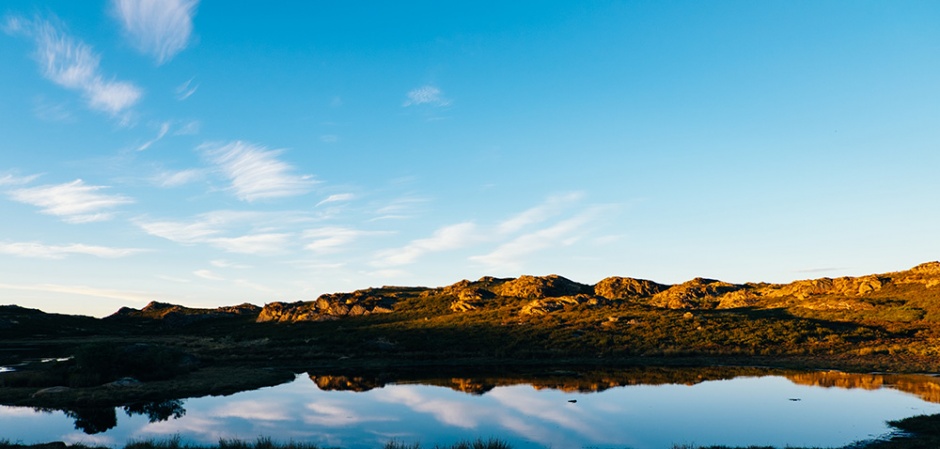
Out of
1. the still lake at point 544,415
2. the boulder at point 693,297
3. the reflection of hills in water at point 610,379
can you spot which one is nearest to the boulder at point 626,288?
the boulder at point 693,297

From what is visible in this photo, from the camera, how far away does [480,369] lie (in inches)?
2167

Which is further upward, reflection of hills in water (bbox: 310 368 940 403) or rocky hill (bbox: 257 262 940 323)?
rocky hill (bbox: 257 262 940 323)

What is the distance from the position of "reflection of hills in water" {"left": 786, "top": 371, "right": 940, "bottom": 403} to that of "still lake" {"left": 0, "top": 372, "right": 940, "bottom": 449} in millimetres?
71

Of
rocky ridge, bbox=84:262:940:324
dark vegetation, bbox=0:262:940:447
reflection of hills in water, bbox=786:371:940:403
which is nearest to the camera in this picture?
reflection of hills in water, bbox=786:371:940:403

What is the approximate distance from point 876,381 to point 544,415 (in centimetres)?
2778

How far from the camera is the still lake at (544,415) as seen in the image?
26.0 meters

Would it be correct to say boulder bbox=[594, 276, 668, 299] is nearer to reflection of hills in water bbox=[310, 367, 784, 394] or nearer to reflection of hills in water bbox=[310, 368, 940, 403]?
reflection of hills in water bbox=[310, 367, 784, 394]

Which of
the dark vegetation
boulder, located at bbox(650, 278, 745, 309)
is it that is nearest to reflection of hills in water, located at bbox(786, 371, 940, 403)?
the dark vegetation

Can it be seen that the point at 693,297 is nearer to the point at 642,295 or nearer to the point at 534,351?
the point at 642,295

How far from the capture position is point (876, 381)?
39719mm

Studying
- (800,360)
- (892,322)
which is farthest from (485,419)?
(892,322)

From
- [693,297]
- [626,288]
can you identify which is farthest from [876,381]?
[626,288]

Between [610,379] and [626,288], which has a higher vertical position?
[626,288]

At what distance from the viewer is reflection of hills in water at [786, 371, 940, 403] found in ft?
115
